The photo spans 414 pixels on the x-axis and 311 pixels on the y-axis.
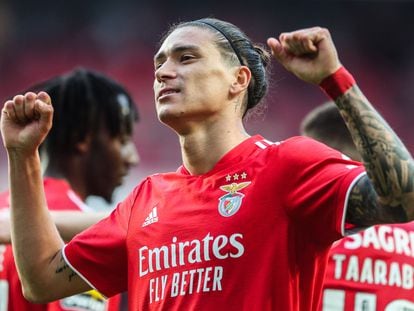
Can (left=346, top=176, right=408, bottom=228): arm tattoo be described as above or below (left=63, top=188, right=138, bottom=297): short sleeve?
above

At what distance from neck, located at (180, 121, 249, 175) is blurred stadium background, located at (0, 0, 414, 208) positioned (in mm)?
10397

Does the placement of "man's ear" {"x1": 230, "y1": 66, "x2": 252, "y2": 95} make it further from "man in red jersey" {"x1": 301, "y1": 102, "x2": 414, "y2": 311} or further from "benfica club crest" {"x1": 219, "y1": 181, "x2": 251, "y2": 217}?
"man in red jersey" {"x1": 301, "y1": 102, "x2": 414, "y2": 311}

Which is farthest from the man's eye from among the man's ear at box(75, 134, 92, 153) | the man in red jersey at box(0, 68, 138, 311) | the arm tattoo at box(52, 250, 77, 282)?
the man's ear at box(75, 134, 92, 153)

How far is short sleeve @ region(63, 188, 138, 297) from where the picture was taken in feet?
12.7

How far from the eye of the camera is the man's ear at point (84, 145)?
5.82 m

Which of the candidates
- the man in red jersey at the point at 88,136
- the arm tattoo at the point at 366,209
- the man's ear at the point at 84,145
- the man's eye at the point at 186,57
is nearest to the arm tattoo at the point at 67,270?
the man's eye at the point at 186,57

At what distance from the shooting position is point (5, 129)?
381 centimetres

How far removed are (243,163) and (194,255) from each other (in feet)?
1.26

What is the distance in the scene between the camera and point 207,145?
3791 mm

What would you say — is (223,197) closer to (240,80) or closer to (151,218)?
(151,218)

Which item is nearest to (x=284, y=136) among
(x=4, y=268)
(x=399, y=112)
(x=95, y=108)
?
(x=399, y=112)

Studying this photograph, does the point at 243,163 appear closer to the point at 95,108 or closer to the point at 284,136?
the point at 95,108

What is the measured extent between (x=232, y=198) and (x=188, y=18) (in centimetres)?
1148

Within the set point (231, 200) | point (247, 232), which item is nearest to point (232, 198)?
point (231, 200)
